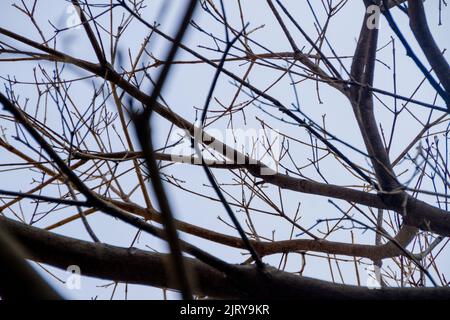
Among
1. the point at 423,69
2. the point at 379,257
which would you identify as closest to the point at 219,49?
the point at 423,69

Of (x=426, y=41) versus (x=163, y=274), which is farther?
(x=426, y=41)

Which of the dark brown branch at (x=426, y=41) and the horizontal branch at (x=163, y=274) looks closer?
the horizontal branch at (x=163, y=274)

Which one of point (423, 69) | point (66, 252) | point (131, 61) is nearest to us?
point (66, 252)

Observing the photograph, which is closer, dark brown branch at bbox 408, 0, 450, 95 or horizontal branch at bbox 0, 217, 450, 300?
horizontal branch at bbox 0, 217, 450, 300

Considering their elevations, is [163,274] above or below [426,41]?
below

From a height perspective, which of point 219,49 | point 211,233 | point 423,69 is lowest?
point 211,233

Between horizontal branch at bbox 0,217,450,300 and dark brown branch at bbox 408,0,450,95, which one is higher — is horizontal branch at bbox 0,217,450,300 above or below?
below

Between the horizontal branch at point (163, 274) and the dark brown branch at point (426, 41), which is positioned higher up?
the dark brown branch at point (426, 41)

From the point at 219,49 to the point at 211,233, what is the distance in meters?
0.84

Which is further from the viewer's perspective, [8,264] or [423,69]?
[423,69]

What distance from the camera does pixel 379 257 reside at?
2031mm
